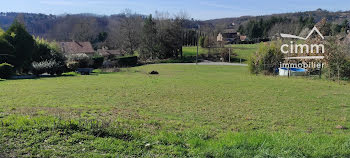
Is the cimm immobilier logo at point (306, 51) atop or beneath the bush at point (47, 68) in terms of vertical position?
atop

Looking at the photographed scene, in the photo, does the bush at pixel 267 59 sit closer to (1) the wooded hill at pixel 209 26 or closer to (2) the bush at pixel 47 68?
(2) the bush at pixel 47 68

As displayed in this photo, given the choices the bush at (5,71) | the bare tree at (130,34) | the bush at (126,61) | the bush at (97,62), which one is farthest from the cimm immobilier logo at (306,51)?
the bare tree at (130,34)

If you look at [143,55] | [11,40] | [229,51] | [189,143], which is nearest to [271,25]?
[229,51]

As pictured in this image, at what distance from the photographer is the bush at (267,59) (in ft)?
87.7

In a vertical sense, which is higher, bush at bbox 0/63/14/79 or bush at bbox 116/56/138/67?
bush at bbox 116/56/138/67

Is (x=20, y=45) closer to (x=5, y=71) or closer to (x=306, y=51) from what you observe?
(x=5, y=71)

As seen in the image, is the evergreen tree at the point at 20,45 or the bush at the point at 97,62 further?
the bush at the point at 97,62

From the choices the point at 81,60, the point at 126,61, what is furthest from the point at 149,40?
the point at 81,60

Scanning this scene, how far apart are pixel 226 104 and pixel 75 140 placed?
7118mm

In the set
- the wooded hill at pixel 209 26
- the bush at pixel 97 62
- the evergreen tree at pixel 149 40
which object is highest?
the wooded hill at pixel 209 26

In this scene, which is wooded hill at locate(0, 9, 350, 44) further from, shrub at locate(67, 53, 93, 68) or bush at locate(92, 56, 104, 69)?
shrub at locate(67, 53, 93, 68)

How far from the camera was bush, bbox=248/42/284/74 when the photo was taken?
2672 cm

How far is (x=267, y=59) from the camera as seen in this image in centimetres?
2691

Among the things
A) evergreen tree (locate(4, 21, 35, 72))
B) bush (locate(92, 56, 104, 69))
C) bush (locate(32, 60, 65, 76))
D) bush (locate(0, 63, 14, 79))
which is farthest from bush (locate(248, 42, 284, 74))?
evergreen tree (locate(4, 21, 35, 72))
